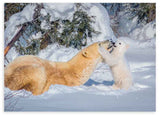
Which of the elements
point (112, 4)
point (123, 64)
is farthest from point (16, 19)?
point (123, 64)

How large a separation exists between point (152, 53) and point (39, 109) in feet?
5.24

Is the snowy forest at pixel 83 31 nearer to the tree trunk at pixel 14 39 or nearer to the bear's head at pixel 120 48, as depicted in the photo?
the tree trunk at pixel 14 39

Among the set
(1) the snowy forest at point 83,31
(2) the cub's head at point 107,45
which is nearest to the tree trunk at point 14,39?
(1) the snowy forest at point 83,31

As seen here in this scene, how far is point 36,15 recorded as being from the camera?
3922mm

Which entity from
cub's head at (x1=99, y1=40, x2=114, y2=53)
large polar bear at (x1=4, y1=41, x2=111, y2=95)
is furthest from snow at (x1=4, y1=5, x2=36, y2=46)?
cub's head at (x1=99, y1=40, x2=114, y2=53)

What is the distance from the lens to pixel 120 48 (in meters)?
3.50

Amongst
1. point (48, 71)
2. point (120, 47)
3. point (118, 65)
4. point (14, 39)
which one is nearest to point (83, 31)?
point (120, 47)

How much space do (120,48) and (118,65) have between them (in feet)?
0.70

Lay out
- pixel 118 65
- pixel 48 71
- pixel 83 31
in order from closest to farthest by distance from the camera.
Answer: pixel 48 71 < pixel 118 65 < pixel 83 31

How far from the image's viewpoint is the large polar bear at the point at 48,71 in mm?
3254

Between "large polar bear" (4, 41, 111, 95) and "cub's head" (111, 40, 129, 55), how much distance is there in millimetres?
99

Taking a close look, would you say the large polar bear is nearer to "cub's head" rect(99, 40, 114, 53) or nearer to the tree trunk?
"cub's head" rect(99, 40, 114, 53)

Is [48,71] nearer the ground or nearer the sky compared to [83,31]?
nearer the ground

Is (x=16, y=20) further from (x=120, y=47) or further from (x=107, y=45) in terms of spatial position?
(x=120, y=47)
